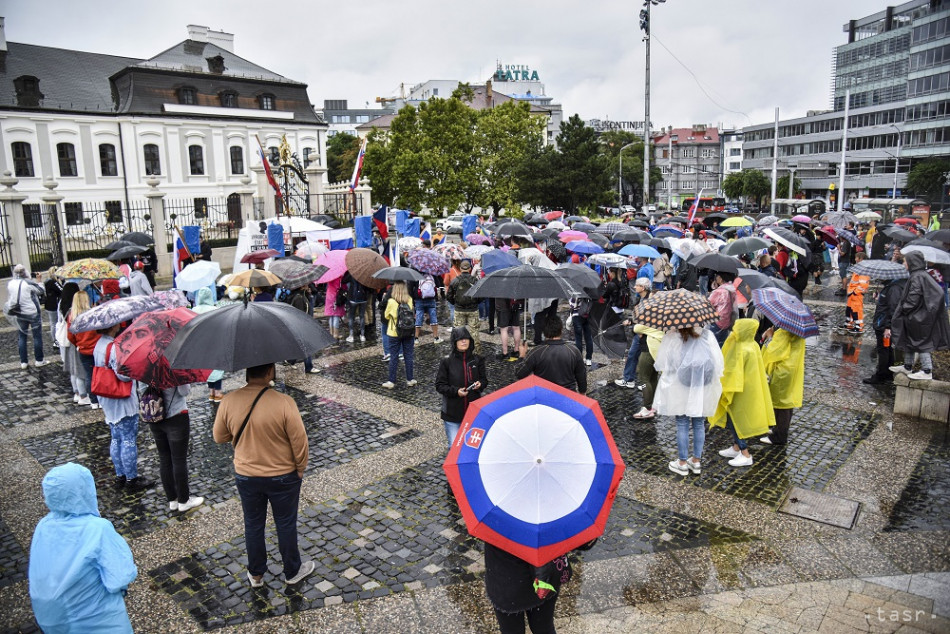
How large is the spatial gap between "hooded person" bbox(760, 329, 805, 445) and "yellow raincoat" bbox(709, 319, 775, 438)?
464 millimetres

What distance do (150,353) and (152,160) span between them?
139 feet

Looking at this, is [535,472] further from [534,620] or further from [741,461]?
[741,461]

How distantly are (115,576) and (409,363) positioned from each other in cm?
671

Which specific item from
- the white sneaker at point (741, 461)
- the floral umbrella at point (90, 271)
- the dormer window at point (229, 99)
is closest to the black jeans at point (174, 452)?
the floral umbrella at point (90, 271)

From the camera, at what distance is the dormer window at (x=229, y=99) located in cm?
4482

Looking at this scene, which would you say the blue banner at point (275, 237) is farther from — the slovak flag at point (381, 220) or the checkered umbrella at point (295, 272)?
the checkered umbrella at point (295, 272)

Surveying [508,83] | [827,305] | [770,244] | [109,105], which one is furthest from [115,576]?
[508,83]

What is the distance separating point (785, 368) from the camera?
738 centimetres

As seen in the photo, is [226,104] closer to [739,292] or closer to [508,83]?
[739,292]

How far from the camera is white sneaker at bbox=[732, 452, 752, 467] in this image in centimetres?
709

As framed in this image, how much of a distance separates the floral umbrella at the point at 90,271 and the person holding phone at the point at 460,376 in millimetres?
5709

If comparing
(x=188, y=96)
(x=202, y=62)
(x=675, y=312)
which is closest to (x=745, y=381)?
(x=675, y=312)

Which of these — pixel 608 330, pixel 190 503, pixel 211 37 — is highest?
pixel 211 37

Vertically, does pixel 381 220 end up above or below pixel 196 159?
below
